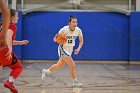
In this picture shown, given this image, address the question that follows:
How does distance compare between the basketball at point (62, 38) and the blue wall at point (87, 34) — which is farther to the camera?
the blue wall at point (87, 34)

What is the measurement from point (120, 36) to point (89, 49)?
1851 mm

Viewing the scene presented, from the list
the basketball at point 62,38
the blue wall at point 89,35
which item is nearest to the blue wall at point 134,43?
the blue wall at point 89,35

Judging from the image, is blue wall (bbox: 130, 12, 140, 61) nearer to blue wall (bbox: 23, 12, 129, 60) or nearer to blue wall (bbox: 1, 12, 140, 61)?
blue wall (bbox: 1, 12, 140, 61)

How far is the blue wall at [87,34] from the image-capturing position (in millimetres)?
17500

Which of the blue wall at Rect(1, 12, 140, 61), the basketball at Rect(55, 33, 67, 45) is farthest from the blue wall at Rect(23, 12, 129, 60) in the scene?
the basketball at Rect(55, 33, 67, 45)

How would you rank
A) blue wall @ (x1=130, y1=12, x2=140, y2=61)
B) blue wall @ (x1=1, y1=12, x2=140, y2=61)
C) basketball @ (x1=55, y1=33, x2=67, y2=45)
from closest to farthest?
basketball @ (x1=55, y1=33, x2=67, y2=45) → blue wall @ (x1=130, y1=12, x2=140, y2=61) → blue wall @ (x1=1, y1=12, x2=140, y2=61)

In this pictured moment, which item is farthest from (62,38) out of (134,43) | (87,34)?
(134,43)

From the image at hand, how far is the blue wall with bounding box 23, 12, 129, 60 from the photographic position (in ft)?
57.4

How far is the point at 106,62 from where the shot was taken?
17594 mm

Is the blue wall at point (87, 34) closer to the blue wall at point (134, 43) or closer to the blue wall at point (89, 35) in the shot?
the blue wall at point (89, 35)

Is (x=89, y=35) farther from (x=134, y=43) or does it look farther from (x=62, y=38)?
(x=62, y=38)

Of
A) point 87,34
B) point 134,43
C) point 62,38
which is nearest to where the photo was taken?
point 62,38

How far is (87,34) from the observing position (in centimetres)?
A: 1756

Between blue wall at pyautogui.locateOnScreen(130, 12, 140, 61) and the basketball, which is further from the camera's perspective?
blue wall at pyautogui.locateOnScreen(130, 12, 140, 61)
